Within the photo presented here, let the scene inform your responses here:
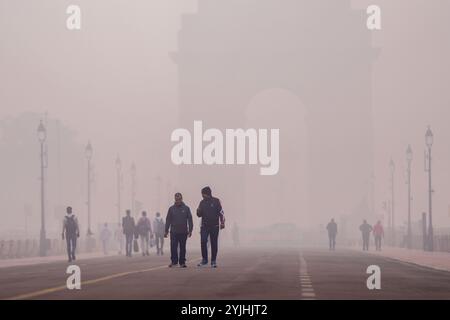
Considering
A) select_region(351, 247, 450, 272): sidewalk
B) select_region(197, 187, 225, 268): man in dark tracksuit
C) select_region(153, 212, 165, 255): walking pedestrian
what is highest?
select_region(197, 187, 225, 268): man in dark tracksuit

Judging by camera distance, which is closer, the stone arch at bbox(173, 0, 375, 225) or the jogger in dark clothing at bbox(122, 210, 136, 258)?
the jogger in dark clothing at bbox(122, 210, 136, 258)

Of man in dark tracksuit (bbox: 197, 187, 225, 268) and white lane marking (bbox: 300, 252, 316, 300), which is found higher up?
man in dark tracksuit (bbox: 197, 187, 225, 268)

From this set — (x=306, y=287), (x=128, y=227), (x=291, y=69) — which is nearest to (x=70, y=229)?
(x=128, y=227)

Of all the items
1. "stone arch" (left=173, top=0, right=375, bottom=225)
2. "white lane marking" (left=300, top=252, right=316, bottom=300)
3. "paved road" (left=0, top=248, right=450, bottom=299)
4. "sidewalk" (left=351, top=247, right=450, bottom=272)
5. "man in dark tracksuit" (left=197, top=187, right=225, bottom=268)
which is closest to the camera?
"white lane marking" (left=300, top=252, right=316, bottom=300)

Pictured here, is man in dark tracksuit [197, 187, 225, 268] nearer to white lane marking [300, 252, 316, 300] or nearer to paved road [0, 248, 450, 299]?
paved road [0, 248, 450, 299]

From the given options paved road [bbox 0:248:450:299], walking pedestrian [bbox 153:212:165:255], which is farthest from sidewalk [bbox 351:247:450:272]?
walking pedestrian [bbox 153:212:165:255]

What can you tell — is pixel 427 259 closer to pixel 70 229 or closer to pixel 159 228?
pixel 159 228

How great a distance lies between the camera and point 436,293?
21.5m

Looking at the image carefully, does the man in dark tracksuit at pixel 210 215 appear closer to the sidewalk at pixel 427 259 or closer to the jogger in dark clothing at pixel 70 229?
the sidewalk at pixel 427 259

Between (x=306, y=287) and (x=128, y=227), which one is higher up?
(x=306, y=287)

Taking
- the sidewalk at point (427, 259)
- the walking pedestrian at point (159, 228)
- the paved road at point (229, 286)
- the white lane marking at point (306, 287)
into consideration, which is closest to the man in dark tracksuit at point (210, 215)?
the paved road at point (229, 286)

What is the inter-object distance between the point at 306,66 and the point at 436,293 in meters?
172
